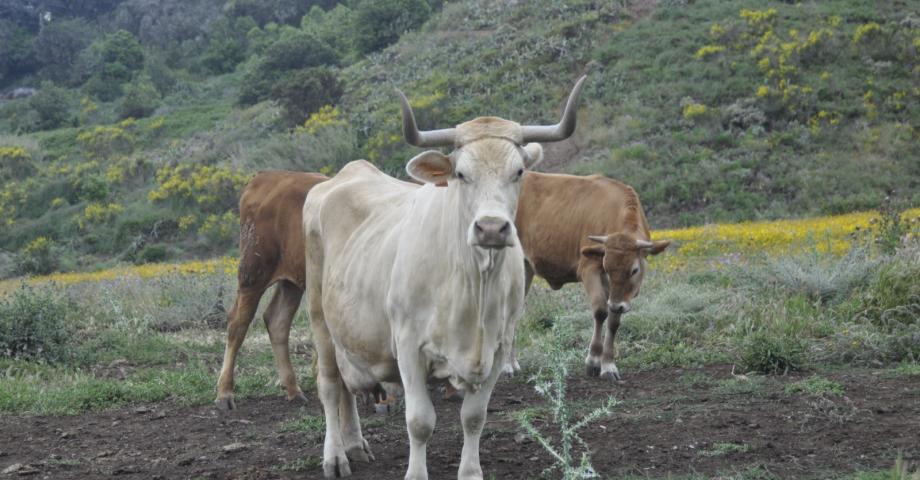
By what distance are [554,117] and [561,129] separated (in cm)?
2818

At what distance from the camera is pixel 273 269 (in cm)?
965

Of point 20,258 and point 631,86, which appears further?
point 631,86

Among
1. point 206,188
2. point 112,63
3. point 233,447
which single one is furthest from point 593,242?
point 112,63

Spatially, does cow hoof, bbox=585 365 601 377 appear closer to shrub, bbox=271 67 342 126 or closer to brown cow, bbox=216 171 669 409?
brown cow, bbox=216 171 669 409

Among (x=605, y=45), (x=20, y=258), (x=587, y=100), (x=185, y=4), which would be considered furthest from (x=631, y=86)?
(x=185, y=4)

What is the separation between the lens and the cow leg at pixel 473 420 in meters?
5.78

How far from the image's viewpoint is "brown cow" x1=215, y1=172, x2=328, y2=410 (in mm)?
9500

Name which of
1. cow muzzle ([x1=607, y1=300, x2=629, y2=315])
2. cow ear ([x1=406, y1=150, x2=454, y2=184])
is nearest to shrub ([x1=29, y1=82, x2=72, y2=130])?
cow muzzle ([x1=607, y1=300, x2=629, y2=315])

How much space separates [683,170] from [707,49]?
7.86m

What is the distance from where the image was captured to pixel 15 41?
257 feet

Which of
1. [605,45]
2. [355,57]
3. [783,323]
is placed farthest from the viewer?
[355,57]

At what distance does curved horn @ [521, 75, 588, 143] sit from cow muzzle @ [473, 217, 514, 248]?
71 centimetres

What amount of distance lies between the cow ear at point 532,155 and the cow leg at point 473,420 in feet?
3.33

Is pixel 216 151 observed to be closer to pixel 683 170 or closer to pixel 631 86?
pixel 631 86
